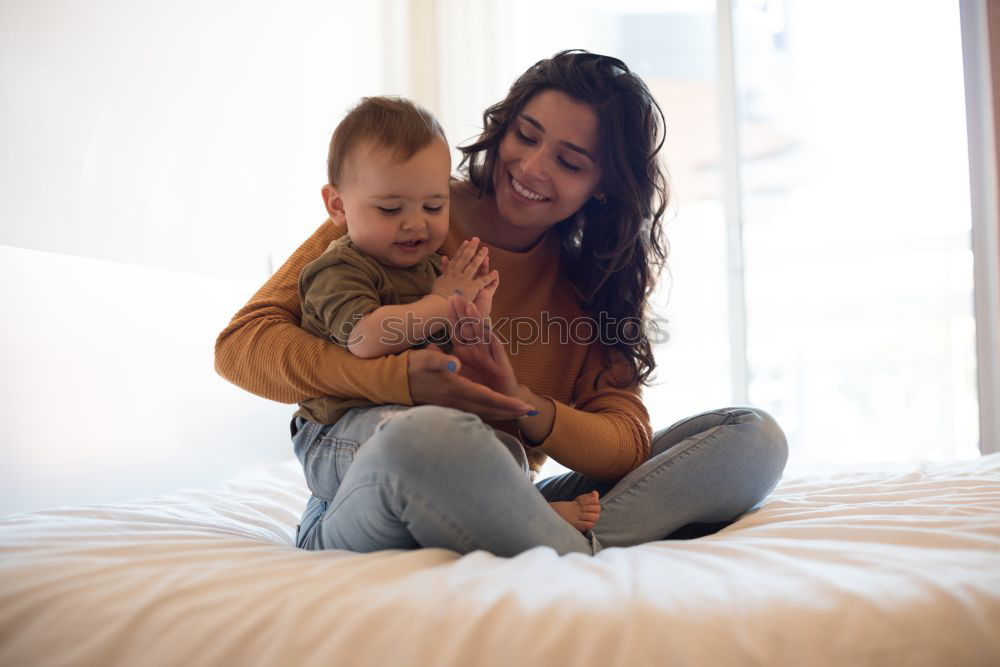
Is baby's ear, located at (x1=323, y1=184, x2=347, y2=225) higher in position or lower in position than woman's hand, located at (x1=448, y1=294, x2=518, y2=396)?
higher

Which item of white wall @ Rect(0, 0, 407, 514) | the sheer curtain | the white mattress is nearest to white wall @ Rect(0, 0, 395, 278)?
white wall @ Rect(0, 0, 407, 514)

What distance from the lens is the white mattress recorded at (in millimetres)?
744

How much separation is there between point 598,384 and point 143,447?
1.05 metres

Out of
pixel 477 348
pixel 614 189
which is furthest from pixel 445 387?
pixel 614 189

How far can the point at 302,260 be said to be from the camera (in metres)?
1.34

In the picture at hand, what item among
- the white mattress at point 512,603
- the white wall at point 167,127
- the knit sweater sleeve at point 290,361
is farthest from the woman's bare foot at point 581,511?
the white wall at point 167,127

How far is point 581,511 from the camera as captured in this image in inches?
44.9

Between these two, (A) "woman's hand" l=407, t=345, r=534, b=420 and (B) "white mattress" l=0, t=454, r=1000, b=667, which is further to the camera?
(A) "woman's hand" l=407, t=345, r=534, b=420

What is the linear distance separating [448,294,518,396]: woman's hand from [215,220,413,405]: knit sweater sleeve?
90 millimetres

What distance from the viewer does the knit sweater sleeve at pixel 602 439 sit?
4.15 feet

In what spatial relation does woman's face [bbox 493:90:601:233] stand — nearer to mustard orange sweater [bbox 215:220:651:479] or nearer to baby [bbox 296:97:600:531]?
mustard orange sweater [bbox 215:220:651:479]

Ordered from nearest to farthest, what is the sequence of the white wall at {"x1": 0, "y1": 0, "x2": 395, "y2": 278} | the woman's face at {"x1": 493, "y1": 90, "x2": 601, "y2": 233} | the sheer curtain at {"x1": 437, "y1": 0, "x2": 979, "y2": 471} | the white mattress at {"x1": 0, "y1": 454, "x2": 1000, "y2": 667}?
the white mattress at {"x1": 0, "y1": 454, "x2": 1000, "y2": 667} < the woman's face at {"x1": 493, "y1": 90, "x2": 601, "y2": 233} < the white wall at {"x1": 0, "y1": 0, "x2": 395, "y2": 278} < the sheer curtain at {"x1": 437, "y1": 0, "x2": 979, "y2": 471}

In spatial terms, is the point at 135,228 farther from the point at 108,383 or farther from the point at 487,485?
the point at 487,485

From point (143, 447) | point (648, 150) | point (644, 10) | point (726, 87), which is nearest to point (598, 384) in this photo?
point (648, 150)
